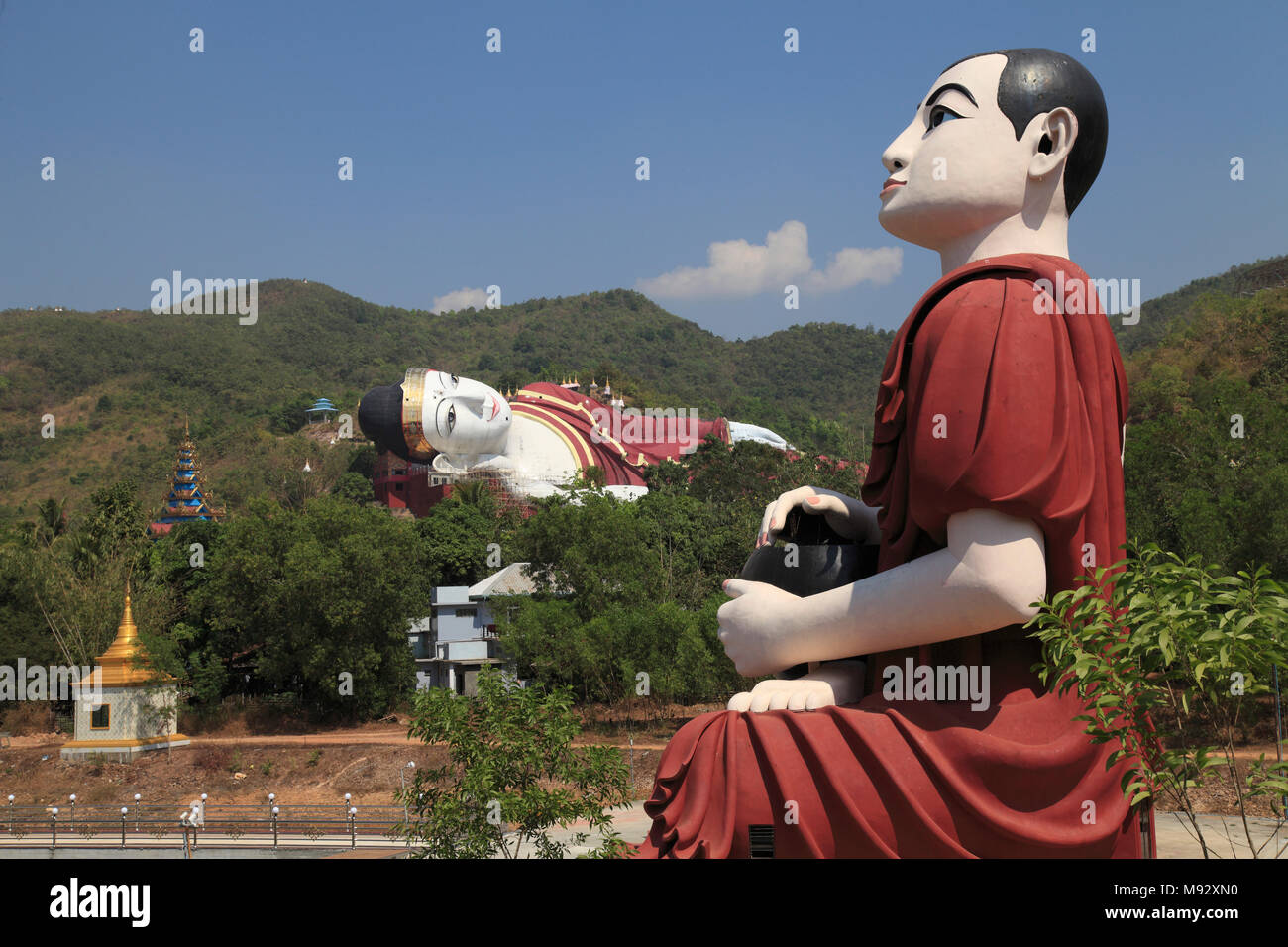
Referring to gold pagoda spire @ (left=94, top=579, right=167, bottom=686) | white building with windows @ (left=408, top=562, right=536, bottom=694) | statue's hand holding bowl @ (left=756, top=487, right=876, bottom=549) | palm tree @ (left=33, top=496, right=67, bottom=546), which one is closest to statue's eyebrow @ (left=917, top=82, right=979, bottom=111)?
statue's hand holding bowl @ (left=756, top=487, right=876, bottom=549)

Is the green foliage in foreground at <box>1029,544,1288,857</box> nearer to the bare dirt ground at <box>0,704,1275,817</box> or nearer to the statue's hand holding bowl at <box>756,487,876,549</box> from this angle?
the statue's hand holding bowl at <box>756,487,876,549</box>

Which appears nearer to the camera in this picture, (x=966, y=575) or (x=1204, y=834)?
(x=966, y=575)

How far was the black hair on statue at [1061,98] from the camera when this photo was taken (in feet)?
20.4

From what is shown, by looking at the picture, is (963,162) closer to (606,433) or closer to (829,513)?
(829,513)

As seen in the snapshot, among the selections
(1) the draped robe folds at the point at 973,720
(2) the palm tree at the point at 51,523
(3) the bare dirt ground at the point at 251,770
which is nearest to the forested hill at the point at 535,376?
(3) the bare dirt ground at the point at 251,770

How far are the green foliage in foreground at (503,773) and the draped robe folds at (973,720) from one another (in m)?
2.69

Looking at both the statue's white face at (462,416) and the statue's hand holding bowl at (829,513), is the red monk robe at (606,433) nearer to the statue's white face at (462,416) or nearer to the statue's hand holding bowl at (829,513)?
the statue's white face at (462,416)

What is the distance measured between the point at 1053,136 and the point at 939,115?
0.59 meters

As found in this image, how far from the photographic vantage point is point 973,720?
560 cm

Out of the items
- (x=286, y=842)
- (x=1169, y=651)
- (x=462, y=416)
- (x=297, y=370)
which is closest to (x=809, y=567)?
(x=1169, y=651)

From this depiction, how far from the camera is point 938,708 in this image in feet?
18.6

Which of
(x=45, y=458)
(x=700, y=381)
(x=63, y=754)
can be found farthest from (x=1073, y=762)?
(x=700, y=381)

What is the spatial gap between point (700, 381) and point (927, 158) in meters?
104

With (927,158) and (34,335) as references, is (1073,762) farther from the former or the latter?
(34,335)
